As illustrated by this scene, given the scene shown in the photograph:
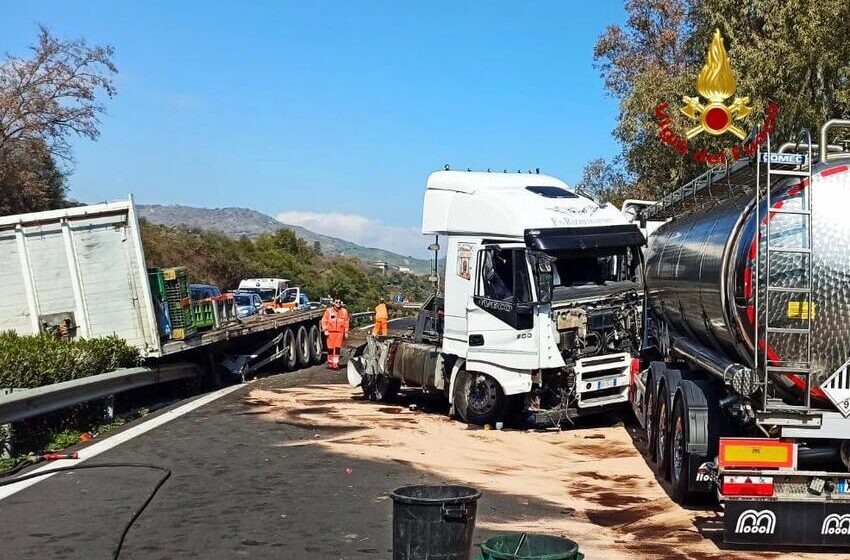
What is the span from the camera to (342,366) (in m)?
26.3

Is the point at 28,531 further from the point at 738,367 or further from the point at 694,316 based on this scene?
the point at 694,316

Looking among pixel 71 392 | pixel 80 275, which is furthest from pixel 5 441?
pixel 80 275

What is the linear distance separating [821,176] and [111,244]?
38.7 ft

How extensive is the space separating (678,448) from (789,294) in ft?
8.01

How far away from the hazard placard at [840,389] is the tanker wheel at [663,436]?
2.60m

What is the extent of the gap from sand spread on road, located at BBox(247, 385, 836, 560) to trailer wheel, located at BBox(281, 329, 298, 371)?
711 cm

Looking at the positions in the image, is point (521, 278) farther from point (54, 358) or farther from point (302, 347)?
point (302, 347)

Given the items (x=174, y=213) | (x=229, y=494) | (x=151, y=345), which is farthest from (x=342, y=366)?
(x=174, y=213)

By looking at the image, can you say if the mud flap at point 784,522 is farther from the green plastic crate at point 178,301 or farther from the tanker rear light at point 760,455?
the green plastic crate at point 178,301

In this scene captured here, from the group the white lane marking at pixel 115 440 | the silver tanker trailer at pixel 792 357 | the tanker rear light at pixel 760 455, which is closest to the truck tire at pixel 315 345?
the white lane marking at pixel 115 440

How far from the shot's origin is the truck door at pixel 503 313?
13.7 m

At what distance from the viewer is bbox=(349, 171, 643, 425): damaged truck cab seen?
13.7 m

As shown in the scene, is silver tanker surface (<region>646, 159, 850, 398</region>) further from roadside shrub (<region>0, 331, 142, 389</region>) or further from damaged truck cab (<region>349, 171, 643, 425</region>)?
roadside shrub (<region>0, 331, 142, 389</region>)

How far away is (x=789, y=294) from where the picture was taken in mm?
7242
